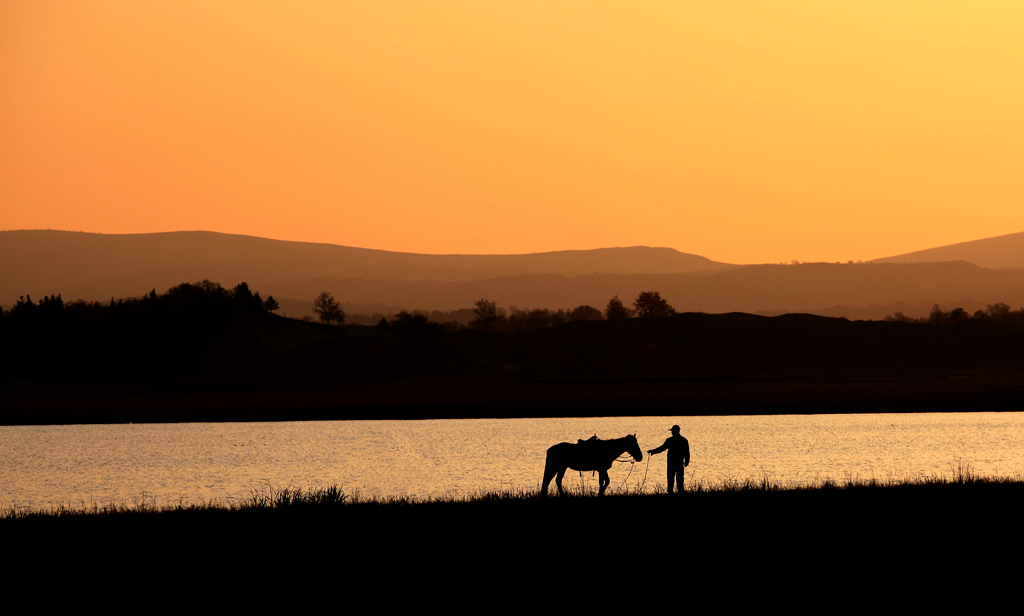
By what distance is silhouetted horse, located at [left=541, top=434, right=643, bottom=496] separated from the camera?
2420 cm

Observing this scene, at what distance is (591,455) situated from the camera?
80.1 feet

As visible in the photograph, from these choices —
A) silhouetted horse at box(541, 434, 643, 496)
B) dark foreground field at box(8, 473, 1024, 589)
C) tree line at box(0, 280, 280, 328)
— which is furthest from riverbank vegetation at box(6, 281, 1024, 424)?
dark foreground field at box(8, 473, 1024, 589)

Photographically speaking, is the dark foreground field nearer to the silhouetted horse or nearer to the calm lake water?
the silhouetted horse

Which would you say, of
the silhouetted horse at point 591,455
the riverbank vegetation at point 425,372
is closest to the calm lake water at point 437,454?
the silhouetted horse at point 591,455

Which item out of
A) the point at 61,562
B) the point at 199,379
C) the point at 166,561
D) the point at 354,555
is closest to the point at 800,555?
the point at 354,555

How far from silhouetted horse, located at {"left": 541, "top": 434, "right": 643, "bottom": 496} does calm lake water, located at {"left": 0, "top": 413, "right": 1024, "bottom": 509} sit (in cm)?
327

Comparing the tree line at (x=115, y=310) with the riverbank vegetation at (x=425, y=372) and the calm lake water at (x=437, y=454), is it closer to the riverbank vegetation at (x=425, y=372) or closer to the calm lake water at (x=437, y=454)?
the riverbank vegetation at (x=425, y=372)

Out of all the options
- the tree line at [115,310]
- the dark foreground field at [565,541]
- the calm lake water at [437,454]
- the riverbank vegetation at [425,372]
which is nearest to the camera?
the dark foreground field at [565,541]

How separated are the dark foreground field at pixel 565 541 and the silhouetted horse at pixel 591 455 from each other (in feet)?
6.57

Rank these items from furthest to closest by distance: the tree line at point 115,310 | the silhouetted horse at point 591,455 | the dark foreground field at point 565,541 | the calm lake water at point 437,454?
the tree line at point 115,310
the calm lake water at point 437,454
the silhouetted horse at point 591,455
the dark foreground field at point 565,541

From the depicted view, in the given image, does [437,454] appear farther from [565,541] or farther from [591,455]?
[565,541]

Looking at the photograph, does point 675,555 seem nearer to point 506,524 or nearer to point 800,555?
point 800,555

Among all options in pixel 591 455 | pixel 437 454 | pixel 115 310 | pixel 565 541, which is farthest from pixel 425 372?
pixel 565 541

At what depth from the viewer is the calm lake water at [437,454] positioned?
121 ft
